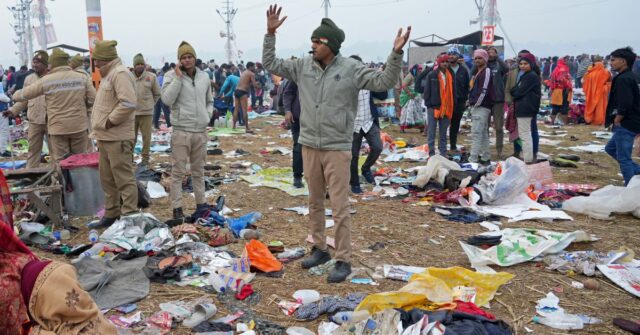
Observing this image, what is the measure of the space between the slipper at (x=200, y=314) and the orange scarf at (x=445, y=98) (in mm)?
6811

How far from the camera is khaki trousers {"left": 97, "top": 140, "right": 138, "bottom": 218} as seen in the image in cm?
582

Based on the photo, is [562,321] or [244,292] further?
[244,292]

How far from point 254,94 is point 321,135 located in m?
16.6

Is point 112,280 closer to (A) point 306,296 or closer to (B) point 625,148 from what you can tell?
(A) point 306,296

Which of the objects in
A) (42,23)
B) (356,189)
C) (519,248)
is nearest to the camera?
(519,248)

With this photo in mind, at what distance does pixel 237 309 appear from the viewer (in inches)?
160

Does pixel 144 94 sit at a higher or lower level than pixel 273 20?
lower

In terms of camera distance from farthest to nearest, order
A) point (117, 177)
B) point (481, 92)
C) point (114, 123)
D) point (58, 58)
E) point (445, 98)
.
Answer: point (445, 98) < point (481, 92) < point (58, 58) < point (117, 177) < point (114, 123)

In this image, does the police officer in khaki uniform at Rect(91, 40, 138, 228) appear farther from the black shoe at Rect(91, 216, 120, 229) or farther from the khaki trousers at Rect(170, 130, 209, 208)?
the khaki trousers at Rect(170, 130, 209, 208)

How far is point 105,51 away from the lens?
Answer: 5695mm

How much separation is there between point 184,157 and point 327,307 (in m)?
2.86

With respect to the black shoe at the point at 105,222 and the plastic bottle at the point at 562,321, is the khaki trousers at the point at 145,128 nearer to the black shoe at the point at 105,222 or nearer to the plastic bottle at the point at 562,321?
the black shoe at the point at 105,222

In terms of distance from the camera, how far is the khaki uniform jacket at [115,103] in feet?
18.4

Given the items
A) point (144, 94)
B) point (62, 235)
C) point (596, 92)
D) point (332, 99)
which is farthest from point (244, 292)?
point (596, 92)
